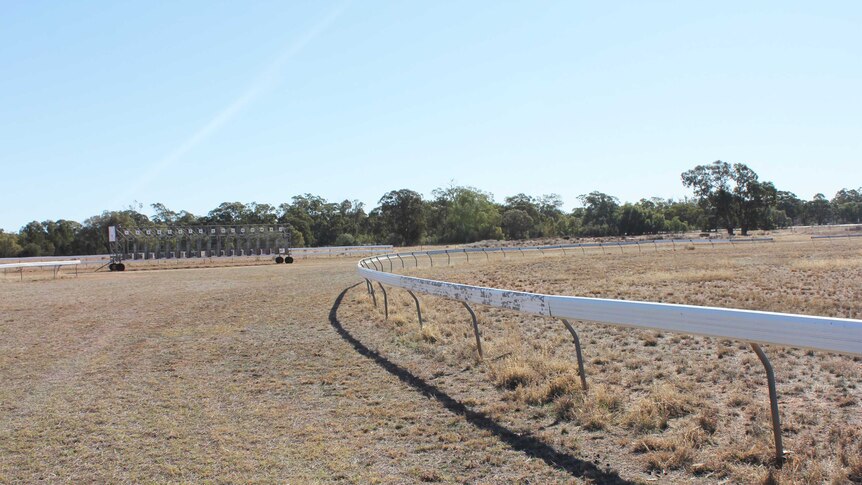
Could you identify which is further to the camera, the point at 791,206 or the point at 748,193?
the point at 791,206

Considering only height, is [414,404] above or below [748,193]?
below

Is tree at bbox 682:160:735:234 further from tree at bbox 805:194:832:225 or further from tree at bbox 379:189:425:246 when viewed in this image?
tree at bbox 805:194:832:225

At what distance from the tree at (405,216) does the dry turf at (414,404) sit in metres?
98.3

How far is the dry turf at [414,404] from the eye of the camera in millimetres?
4688

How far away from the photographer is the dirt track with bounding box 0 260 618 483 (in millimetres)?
4793

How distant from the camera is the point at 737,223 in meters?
110

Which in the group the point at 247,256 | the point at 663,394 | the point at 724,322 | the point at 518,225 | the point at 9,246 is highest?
the point at 518,225

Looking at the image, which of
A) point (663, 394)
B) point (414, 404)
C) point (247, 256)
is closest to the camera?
point (663, 394)

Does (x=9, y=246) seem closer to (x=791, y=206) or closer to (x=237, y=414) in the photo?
(x=237, y=414)

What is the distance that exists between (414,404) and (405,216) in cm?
10460

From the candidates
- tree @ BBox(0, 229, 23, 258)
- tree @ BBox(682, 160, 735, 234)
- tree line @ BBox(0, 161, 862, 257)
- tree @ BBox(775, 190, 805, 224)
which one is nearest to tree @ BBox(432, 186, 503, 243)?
tree line @ BBox(0, 161, 862, 257)

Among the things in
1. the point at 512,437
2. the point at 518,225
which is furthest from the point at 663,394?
the point at 518,225

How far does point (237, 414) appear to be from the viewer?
6348 mm

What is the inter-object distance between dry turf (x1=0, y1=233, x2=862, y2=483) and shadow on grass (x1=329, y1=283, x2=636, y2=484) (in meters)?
0.02
